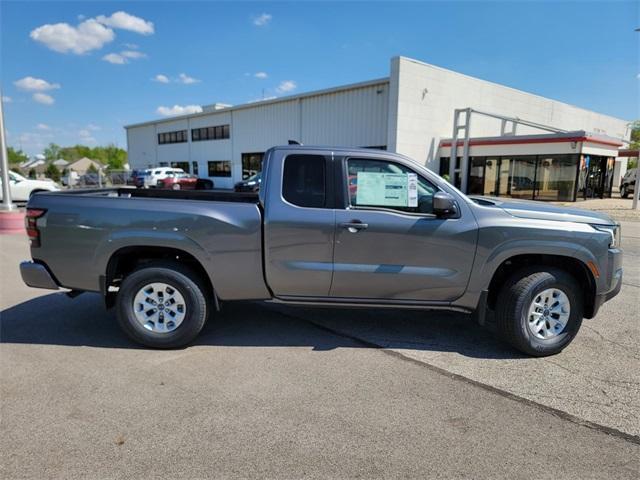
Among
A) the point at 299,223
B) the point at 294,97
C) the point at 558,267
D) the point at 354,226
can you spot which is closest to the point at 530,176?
the point at 294,97

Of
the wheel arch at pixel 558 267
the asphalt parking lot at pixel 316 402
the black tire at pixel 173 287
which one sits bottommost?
the asphalt parking lot at pixel 316 402

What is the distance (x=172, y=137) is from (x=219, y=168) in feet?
28.3

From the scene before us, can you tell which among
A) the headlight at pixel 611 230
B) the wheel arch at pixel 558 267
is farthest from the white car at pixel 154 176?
the headlight at pixel 611 230

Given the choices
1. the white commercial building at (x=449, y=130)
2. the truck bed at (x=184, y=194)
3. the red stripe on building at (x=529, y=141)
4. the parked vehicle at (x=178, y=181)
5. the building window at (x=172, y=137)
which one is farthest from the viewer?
the building window at (x=172, y=137)

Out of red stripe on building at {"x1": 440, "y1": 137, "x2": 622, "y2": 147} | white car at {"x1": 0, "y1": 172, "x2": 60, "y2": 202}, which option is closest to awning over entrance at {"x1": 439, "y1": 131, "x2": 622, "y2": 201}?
red stripe on building at {"x1": 440, "y1": 137, "x2": 622, "y2": 147}

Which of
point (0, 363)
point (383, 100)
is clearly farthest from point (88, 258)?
point (383, 100)

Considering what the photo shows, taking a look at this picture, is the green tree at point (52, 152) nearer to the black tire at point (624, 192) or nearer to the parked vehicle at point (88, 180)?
the parked vehicle at point (88, 180)

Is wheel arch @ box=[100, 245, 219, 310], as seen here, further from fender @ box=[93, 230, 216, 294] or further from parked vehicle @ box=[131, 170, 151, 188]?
parked vehicle @ box=[131, 170, 151, 188]

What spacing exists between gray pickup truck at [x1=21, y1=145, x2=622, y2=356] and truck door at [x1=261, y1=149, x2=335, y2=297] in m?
0.01

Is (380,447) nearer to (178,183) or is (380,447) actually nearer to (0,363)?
(0,363)

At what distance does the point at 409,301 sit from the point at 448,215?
2.96ft

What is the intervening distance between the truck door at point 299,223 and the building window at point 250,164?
1234 inches

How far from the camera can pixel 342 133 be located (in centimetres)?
2766

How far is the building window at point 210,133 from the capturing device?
37516 mm
